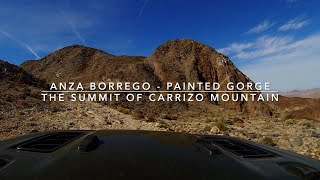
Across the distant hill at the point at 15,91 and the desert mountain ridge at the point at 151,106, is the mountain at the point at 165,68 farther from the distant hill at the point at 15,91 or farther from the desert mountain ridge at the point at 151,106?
the distant hill at the point at 15,91

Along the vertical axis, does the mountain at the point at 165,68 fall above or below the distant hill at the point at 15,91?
above

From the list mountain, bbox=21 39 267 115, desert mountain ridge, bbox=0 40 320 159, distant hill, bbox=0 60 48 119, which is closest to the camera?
desert mountain ridge, bbox=0 40 320 159

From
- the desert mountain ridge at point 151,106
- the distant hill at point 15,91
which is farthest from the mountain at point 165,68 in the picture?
the distant hill at point 15,91

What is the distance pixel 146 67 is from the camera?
51.1 meters

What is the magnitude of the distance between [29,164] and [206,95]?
149 feet

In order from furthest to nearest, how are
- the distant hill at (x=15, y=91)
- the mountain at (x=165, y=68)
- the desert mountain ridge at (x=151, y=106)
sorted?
the mountain at (x=165, y=68) < the distant hill at (x=15, y=91) < the desert mountain ridge at (x=151, y=106)

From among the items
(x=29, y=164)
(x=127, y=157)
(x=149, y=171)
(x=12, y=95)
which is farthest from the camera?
(x=12, y=95)

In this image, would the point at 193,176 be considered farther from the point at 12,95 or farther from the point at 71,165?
the point at 12,95

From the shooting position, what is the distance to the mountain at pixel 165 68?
158ft

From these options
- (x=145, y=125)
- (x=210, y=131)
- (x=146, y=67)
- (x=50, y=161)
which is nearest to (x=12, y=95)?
(x=145, y=125)

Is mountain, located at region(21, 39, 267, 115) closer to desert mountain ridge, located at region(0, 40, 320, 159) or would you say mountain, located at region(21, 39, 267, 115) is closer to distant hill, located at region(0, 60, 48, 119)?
desert mountain ridge, located at region(0, 40, 320, 159)

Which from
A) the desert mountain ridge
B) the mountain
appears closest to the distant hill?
the desert mountain ridge

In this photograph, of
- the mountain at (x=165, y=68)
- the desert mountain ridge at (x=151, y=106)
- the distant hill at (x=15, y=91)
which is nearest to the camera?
the desert mountain ridge at (x=151, y=106)

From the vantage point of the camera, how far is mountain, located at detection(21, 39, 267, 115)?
4828cm
